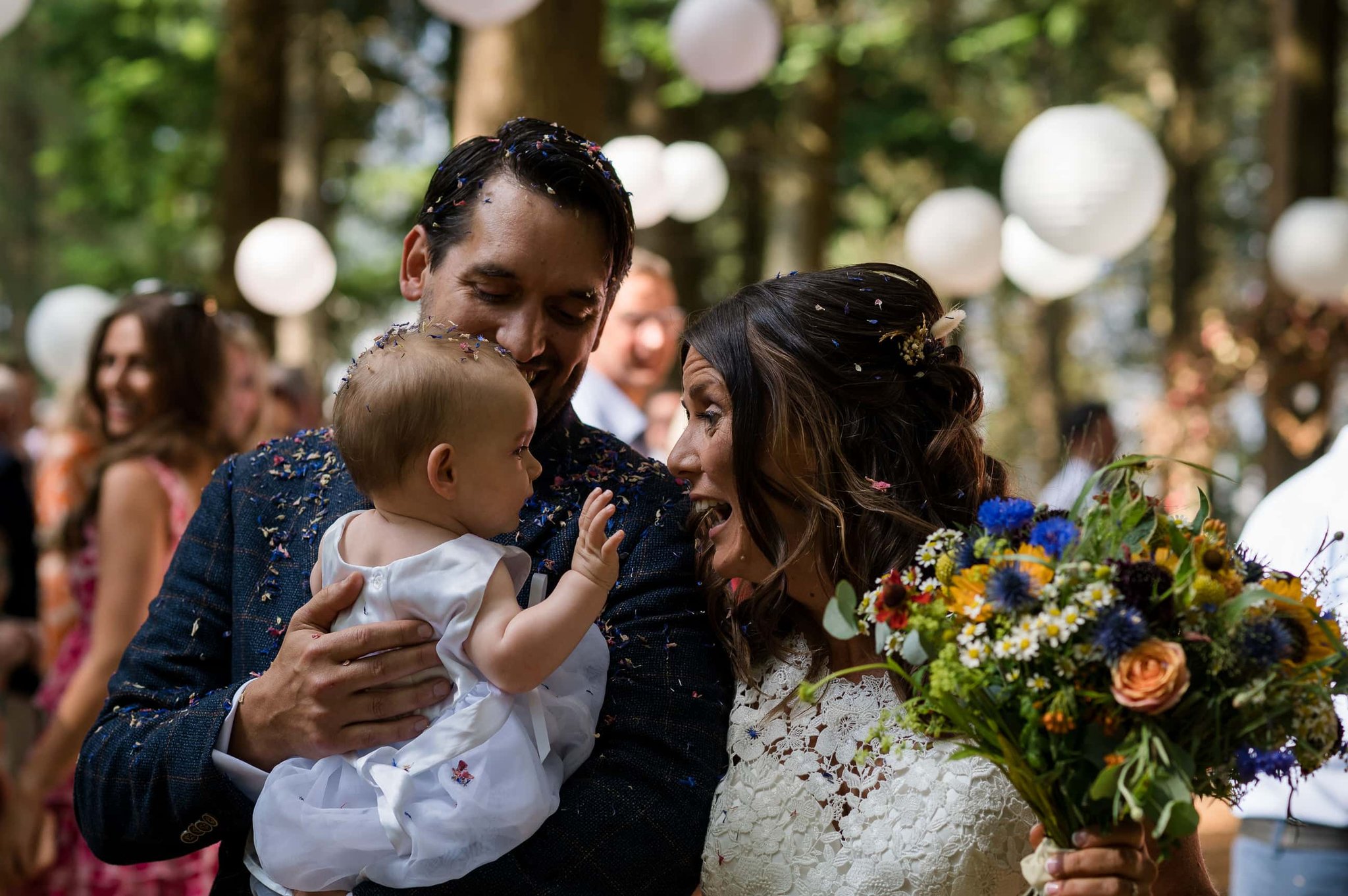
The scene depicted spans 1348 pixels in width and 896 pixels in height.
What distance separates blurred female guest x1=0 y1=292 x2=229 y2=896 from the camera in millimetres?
4141

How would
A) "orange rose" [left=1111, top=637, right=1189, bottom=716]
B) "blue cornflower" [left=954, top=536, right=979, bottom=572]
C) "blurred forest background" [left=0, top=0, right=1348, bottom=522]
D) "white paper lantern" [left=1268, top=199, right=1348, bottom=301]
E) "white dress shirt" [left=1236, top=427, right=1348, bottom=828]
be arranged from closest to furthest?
"orange rose" [left=1111, top=637, right=1189, bottom=716] < "blue cornflower" [left=954, top=536, right=979, bottom=572] < "white dress shirt" [left=1236, top=427, right=1348, bottom=828] < "white paper lantern" [left=1268, top=199, right=1348, bottom=301] < "blurred forest background" [left=0, top=0, right=1348, bottom=522]

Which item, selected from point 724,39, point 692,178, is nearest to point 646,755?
point 724,39

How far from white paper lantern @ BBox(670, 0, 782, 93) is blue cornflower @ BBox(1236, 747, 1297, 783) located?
786cm

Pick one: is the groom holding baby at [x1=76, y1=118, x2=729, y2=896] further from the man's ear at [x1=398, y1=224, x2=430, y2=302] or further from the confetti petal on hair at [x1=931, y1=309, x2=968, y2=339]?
the confetti petal on hair at [x1=931, y1=309, x2=968, y2=339]

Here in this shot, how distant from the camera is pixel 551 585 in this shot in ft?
7.98

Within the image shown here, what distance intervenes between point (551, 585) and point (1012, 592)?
2.80 ft

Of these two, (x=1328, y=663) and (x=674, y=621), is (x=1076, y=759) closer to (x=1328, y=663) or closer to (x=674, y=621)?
(x=1328, y=663)

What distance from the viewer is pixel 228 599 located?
8.17 feet

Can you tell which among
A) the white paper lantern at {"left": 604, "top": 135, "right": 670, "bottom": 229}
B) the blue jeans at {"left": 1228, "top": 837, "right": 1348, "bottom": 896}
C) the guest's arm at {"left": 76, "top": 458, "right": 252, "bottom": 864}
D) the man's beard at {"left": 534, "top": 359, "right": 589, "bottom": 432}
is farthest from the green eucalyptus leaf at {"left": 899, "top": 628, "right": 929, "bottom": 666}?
the white paper lantern at {"left": 604, "top": 135, "right": 670, "bottom": 229}

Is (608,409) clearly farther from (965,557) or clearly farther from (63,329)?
(63,329)

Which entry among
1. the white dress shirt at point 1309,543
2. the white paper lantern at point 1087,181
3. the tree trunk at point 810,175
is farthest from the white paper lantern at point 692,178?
the white dress shirt at point 1309,543

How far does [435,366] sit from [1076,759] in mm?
1152

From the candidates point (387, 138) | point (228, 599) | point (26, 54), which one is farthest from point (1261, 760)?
point (26, 54)

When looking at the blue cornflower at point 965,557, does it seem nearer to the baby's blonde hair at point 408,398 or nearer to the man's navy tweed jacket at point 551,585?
the man's navy tweed jacket at point 551,585
